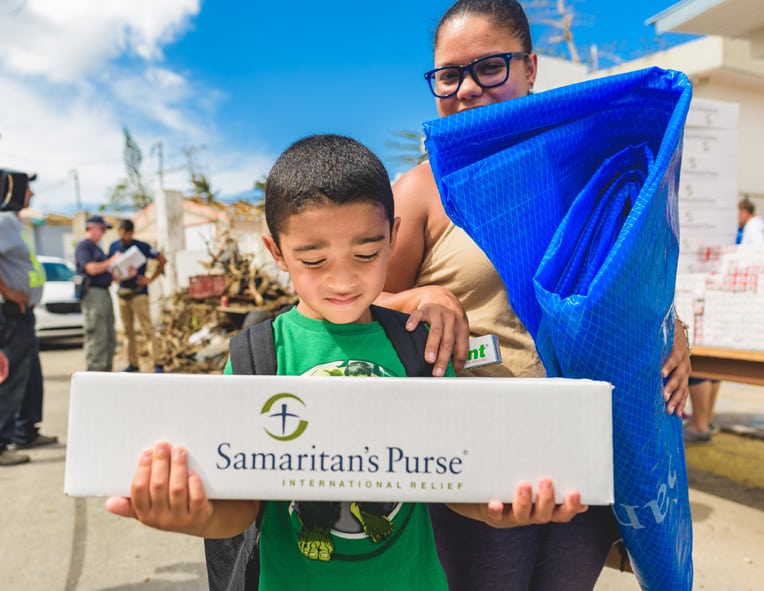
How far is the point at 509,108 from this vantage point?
3.46 feet

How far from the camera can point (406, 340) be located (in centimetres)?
108

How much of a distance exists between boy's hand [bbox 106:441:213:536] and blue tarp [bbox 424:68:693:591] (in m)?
0.64

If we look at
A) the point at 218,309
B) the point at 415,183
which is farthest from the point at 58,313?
the point at 415,183

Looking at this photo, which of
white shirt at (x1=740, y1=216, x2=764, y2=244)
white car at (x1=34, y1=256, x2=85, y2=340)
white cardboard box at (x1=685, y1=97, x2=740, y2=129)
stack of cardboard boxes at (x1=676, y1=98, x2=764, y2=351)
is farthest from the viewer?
white car at (x1=34, y1=256, x2=85, y2=340)

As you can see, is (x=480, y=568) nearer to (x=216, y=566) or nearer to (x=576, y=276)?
(x=216, y=566)

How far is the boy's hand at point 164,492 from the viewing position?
80 cm

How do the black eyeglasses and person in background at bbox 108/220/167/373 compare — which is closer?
the black eyeglasses

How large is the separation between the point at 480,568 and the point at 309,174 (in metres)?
0.93

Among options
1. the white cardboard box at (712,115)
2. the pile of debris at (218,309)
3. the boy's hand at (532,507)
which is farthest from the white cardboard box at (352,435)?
the pile of debris at (218,309)

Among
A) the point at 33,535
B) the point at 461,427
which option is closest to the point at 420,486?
the point at 461,427

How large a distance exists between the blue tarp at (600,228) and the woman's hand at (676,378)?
32 millimetres

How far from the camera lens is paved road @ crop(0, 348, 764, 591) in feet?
8.00

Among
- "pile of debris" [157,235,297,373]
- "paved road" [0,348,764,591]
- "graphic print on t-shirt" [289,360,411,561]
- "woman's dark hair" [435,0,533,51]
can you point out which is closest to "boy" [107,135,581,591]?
"graphic print on t-shirt" [289,360,411,561]

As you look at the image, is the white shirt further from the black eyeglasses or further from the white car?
the white car
